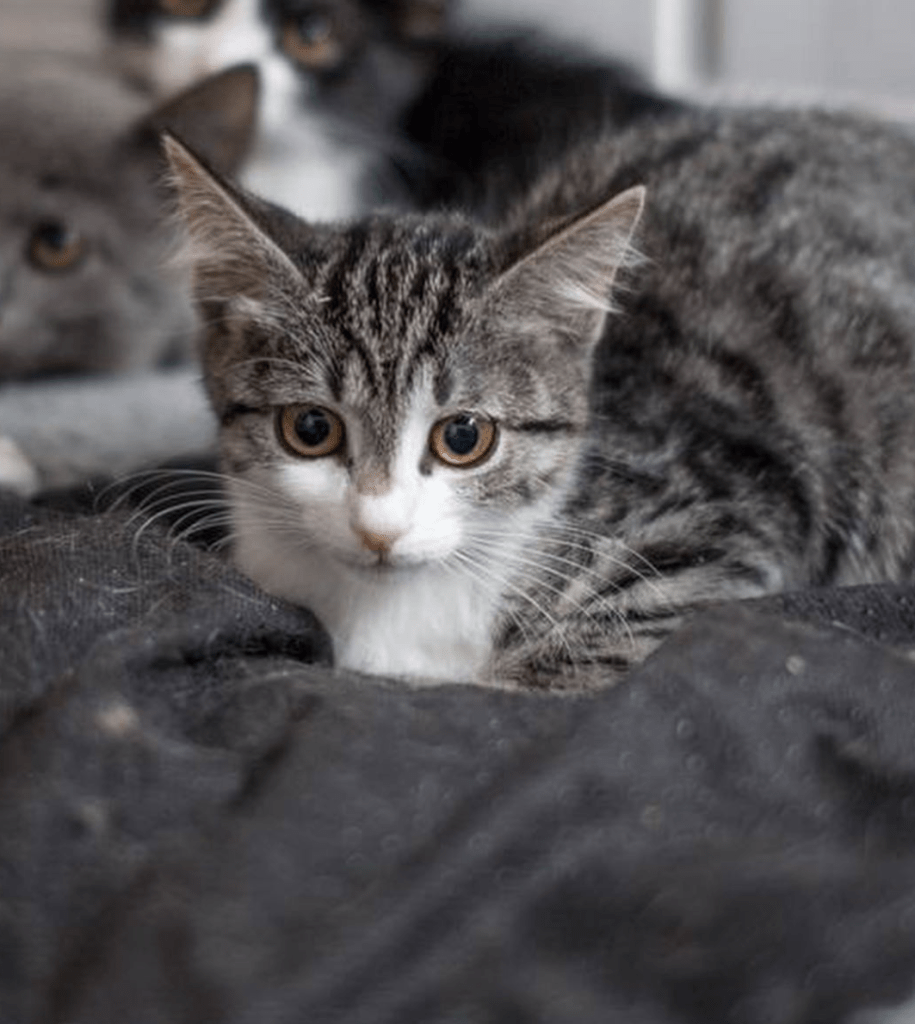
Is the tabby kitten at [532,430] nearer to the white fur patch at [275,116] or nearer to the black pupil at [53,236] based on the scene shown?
the black pupil at [53,236]

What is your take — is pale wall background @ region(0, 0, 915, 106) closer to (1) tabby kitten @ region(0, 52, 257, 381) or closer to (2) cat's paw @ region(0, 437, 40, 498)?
(1) tabby kitten @ region(0, 52, 257, 381)

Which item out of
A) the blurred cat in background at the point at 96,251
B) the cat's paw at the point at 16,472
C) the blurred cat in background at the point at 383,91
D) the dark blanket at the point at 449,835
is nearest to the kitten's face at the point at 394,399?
the dark blanket at the point at 449,835

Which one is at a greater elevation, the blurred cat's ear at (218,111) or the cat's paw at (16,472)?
the blurred cat's ear at (218,111)

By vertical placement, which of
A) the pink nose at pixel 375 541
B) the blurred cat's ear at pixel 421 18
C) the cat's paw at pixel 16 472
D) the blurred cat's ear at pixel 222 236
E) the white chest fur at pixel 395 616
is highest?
the blurred cat's ear at pixel 222 236

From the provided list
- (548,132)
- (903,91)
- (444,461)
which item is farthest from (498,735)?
(903,91)

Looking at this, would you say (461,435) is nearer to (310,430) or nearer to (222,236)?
(310,430)

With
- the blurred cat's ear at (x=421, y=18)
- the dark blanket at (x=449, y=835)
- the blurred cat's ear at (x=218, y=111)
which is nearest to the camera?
the dark blanket at (x=449, y=835)

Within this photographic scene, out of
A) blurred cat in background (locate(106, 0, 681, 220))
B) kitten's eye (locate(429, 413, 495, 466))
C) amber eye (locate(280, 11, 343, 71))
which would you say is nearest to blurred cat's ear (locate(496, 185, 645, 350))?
kitten's eye (locate(429, 413, 495, 466))

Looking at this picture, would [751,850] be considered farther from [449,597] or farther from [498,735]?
[449,597]

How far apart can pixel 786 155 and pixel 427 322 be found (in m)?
0.61

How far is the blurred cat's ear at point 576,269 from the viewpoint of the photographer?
4.26 ft

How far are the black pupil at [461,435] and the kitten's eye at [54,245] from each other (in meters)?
1.05

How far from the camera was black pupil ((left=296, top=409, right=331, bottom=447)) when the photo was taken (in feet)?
4.27

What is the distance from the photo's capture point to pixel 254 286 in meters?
1.35
